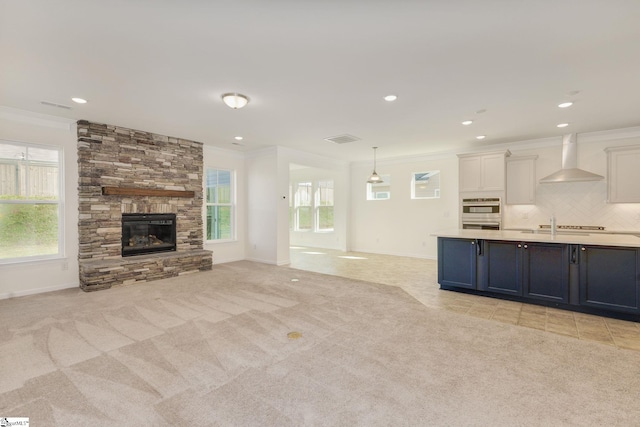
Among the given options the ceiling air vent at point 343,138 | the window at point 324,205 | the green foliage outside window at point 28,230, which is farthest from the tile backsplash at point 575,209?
the green foliage outside window at point 28,230

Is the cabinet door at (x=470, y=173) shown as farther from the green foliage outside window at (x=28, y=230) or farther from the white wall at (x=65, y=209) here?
the green foliage outside window at (x=28, y=230)

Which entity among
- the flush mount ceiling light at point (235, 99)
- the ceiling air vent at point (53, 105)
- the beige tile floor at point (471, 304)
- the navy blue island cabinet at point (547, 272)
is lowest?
the beige tile floor at point (471, 304)

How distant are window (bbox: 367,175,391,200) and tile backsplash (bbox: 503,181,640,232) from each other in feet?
9.82

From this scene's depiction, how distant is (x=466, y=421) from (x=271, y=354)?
158 cm

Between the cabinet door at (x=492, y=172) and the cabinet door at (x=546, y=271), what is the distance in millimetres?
2487

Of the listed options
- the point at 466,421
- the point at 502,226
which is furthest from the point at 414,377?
the point at 502,226

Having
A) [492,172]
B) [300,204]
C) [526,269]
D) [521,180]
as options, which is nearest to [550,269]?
[526,269]

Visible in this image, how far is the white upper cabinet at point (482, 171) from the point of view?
6.18m

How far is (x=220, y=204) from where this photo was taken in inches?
285

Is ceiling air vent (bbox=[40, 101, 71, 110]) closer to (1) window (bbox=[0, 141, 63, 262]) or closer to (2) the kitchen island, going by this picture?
(1) window (bbox=[0, 141, 63, 262])

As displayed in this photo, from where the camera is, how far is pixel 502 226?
6234mm

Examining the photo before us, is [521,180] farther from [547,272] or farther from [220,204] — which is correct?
[220,204]

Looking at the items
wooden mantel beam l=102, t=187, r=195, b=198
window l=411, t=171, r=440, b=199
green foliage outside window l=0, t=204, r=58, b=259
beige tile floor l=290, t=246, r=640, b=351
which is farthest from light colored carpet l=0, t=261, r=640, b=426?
window l=411, t=171, r=440, b=199

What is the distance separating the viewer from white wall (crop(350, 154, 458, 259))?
7.41m
